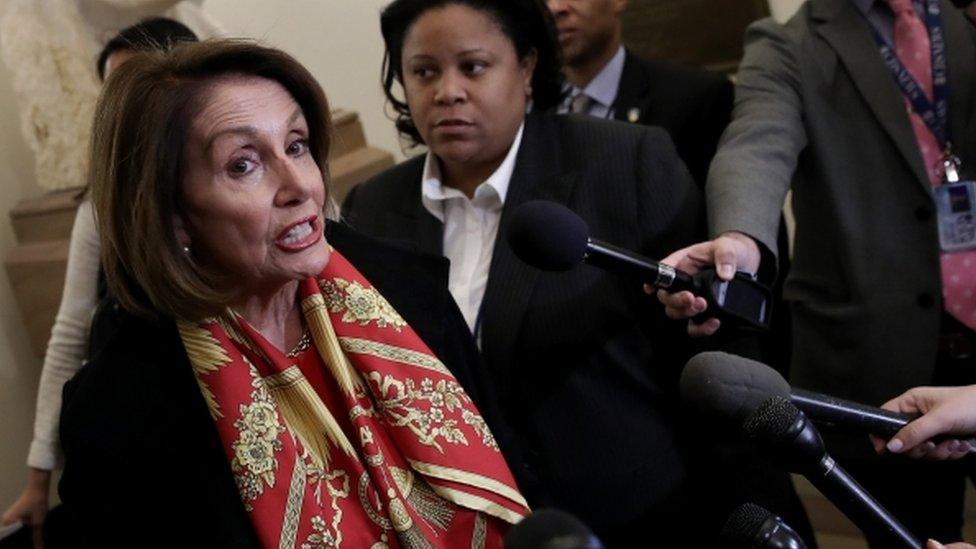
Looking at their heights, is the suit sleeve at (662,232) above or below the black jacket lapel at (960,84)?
below

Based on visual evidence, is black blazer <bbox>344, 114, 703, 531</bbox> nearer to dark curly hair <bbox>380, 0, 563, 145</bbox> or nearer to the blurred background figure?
dark curly hair <bbox>380, 0, 563, 145</bbox>

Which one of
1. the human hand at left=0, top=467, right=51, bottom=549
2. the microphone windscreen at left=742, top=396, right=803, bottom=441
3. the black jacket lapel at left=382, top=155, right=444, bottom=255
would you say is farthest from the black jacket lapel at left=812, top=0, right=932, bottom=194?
the human hand at left=0, top=467, right=51, bottom=549

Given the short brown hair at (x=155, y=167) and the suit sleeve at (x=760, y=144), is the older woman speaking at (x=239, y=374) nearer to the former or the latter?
the short brown hair at (x=155, y=167)

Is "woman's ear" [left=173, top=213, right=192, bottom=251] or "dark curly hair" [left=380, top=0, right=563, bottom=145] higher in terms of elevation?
"dark curly hair" [left=380, top=0, right=563, bottom=145]

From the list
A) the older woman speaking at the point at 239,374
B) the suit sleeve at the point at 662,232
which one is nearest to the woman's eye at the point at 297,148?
the older woman speaking at the point at 239,374

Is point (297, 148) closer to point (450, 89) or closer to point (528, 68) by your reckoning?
point (450, 89)

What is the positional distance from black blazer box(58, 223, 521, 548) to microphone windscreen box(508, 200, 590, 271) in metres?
0.47

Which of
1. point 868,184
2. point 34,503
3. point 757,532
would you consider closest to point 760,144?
point 868,184

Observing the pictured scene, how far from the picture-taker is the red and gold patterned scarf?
57.0 inches

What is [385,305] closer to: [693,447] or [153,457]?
[153,457]

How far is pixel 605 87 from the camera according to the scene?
9.17 feet

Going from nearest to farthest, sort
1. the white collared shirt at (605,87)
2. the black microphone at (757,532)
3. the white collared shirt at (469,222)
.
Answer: the black microphone at (757,532) < the white collared shirt at (469,222) < the white collared shirt at (605,87)

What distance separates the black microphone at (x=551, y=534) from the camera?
0.65 metres

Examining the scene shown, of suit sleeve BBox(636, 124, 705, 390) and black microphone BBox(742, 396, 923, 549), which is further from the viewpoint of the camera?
suit sleeve BBox(636, 124, 705, 390)
